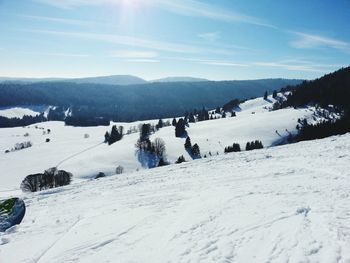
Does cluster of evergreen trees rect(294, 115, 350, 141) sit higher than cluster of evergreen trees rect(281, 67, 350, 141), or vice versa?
cluster of evergreen trees rect(281, 67, 350, 141)

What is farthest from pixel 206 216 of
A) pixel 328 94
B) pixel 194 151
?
pixel 328 94

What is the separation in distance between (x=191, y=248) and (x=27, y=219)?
11.4 m

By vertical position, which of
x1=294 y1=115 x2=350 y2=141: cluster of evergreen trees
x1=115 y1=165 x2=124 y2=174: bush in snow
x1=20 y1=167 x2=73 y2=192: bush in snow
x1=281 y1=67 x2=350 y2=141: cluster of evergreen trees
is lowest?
x1=115 y1=165 x2=124 y2=174: bush in snow

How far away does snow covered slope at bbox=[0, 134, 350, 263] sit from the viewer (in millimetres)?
10656

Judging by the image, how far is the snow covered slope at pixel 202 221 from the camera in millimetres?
10656

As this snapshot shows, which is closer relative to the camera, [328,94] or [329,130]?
[329,130]

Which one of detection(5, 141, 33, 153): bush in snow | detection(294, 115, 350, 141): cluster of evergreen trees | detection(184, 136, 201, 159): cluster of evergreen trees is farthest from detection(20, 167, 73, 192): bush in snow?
detection(5, 141, 33, 153): bush in snow

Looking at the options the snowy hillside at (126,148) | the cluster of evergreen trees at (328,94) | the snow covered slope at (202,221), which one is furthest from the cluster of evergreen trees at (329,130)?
the snow covered slope at (202,221)

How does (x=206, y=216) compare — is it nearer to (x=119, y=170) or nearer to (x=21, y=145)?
(x=119, y=170)

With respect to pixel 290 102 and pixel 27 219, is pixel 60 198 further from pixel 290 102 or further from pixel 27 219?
pixel 290 102

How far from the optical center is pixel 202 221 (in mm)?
13617

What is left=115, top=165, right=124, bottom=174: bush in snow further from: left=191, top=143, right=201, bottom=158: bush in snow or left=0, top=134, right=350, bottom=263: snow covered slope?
left=0, top=134, right=350, bottom=263: snow covered slope

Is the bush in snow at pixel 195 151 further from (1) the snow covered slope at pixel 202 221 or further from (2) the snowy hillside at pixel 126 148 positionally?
(1) the snow covered slope at pixel 202 221

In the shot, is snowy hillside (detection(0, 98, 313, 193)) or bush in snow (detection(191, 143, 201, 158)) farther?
bush in snow (detection(191, 143, 201, 158))
